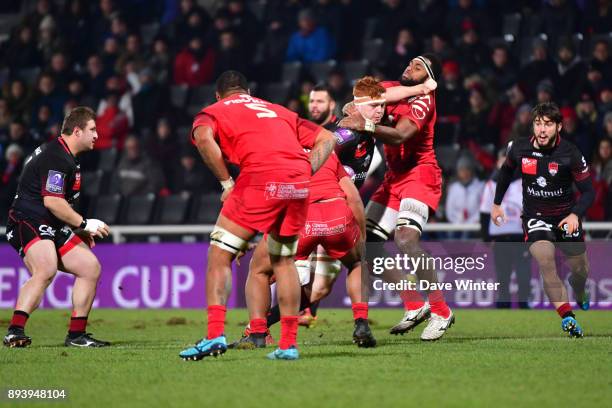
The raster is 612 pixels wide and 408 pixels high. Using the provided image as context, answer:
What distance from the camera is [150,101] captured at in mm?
20078

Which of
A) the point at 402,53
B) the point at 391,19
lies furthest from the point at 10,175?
the point at 391,19

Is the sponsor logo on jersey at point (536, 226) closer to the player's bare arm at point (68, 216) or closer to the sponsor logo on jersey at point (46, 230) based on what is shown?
the player's bare arm at point (68, 216)

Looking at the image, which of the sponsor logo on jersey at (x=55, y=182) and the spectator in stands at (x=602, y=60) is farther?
the spectator in stands at (x=602, y=60)

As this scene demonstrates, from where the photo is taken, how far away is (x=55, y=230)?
1022cm

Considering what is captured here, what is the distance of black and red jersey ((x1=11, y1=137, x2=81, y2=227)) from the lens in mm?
10008

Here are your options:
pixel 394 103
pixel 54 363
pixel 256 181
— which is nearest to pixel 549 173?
pixel 394 103

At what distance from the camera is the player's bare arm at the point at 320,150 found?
26.9ft

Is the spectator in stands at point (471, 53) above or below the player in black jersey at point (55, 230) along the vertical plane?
above

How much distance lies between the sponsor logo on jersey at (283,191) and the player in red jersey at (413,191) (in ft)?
7.29

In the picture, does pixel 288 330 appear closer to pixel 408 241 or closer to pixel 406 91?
pixel 408 241

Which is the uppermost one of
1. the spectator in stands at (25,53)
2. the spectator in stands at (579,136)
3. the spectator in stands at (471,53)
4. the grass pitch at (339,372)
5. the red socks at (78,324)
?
the spectator in stands at (25,53)

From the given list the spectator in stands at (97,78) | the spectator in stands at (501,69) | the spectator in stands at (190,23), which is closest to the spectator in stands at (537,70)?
the spectator in stands at (501,69)

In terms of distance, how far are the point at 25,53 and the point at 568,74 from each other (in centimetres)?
1091

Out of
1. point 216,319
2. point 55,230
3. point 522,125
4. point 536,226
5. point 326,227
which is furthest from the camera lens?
point 522,125
